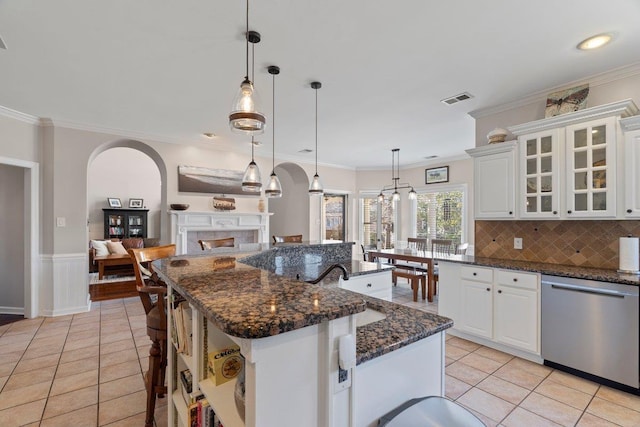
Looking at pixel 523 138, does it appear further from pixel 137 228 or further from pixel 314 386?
pixel 137 228

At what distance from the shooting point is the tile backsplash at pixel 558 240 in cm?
269

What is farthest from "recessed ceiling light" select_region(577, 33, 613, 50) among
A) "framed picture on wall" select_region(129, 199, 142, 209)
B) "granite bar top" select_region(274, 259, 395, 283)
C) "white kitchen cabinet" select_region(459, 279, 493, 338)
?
"framed picture on wall" select_region(129, 199, 142, 209)

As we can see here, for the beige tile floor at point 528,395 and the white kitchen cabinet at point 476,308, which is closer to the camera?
the beige tile floor at point 528,395

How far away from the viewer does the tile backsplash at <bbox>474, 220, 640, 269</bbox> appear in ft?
8.82

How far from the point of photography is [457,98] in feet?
10.9

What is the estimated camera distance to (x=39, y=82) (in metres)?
2.96

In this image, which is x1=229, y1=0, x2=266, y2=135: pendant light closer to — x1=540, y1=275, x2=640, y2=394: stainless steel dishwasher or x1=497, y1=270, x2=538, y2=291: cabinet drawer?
x1=497, y1=270, x2=538, y2=291: cabinet drawer

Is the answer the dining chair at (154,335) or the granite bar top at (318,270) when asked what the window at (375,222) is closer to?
the granite bar top at (318,270)

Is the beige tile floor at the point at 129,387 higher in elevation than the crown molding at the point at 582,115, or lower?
lower

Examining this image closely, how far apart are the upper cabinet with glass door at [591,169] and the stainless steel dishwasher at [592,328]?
67 cm

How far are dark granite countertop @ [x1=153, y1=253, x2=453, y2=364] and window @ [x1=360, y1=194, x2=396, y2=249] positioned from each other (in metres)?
6.22

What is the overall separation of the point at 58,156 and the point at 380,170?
6293 mm

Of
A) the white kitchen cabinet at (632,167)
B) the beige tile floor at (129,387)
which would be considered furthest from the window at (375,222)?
the white kitchen cabinet at (632,167)

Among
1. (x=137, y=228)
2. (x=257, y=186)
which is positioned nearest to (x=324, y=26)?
(x=257, y=186)
